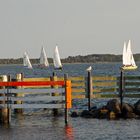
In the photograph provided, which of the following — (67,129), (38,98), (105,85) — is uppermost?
(105,85)

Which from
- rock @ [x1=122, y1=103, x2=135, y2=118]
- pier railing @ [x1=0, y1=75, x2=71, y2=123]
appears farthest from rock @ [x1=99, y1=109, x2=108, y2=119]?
pier railing @ [x1=0, y1=75, x2=71, y2=123]

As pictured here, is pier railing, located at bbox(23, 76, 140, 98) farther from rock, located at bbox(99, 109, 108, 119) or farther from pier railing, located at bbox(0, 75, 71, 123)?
pier railing, located at bbox(0, 75, 71, 123)

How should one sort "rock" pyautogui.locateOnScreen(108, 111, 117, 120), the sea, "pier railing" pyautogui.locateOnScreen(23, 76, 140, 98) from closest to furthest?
the sea
"rock" pyautogui.locateOnScreen(108, 111, 117, 120)
"pier railing" pyautogui.locateOnScreen(23, 76, 140, 98)

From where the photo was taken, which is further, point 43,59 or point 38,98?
A: point 43,59

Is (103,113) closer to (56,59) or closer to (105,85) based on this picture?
(105,85)

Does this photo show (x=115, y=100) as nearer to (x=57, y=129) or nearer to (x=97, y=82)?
(x=97, y=82)

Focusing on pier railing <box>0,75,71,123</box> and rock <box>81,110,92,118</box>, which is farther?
A: rock <box>81,110,92,118</box>

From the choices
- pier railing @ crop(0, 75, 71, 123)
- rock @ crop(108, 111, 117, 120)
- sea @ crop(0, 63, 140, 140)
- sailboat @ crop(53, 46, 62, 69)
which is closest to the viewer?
sea @ crop(0, 63, 140, 140)

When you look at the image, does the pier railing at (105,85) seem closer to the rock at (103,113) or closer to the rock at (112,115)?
the rock at (103,113)

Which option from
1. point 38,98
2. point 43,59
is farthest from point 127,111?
point 43,59

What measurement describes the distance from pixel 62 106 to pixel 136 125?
8.99ft

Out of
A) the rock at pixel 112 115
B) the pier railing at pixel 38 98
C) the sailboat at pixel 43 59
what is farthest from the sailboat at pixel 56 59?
the pier railing at pixel 38 98

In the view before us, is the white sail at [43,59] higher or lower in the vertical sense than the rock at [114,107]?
higher

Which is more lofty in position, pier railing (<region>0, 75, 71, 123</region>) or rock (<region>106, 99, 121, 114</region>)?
pier railing (<region>0, 75, 71, 123</region>)
